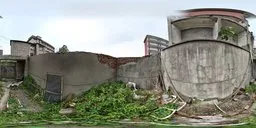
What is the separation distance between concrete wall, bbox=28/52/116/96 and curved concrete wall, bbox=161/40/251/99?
12.5 ft

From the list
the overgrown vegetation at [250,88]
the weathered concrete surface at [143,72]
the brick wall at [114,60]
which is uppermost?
the brick wall at [114,60]

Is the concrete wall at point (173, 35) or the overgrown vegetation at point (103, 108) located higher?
the concrete wall at point (173, 35)

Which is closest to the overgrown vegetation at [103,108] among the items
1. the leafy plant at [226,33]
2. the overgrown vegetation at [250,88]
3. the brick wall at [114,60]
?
the brick wall at [114,60]

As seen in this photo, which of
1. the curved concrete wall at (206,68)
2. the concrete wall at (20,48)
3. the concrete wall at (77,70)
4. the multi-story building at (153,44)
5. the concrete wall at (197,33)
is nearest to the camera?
the curved concrete wall at (206,68)

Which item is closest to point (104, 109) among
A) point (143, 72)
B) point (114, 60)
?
point (143, 72)

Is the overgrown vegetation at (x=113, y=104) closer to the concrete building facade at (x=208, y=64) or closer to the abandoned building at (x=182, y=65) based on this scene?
the abandoned building at (x=182, y=65)

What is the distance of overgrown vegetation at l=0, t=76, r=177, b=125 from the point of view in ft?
39.3

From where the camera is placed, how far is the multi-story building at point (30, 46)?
20.0 meters

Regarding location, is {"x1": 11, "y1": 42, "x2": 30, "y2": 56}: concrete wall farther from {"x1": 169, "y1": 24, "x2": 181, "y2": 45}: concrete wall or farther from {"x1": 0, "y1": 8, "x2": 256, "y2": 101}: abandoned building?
{"x1": 169, "y1": 24, "x2": 181, "y2": 45}: concrete wall

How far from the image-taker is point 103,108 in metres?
13.0

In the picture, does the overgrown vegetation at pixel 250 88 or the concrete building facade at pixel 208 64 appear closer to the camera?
the concrete building facade at pixel 208 64

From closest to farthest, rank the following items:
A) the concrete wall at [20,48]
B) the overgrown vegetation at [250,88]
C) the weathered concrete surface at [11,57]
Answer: the overgrown vegetation at [250,88] < the weathered concrete surface at [11,57] < the concrete wall at [20,48]

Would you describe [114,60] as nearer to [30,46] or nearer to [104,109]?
[104,109]

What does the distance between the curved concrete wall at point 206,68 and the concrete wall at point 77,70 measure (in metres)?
3.82
